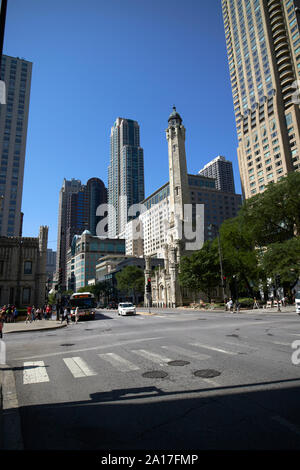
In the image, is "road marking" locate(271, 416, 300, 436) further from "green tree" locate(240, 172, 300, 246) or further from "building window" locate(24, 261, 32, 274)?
"building window" locate(24, 261, 32, 274)

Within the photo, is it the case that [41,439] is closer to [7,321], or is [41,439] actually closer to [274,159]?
[7,321]

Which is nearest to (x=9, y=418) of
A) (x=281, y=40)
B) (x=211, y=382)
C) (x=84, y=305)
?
(x=211, y=382)

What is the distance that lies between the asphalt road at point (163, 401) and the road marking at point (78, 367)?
0.03 m

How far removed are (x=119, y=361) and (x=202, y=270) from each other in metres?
41.7

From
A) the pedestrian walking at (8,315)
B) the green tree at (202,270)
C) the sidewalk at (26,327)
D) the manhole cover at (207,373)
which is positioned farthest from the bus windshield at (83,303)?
the manhole cover at (207,373)

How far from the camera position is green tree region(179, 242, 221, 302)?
4828 cm

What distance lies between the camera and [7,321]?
30.3 m

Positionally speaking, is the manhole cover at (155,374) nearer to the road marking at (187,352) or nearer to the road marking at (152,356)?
the road marking at (152,356)

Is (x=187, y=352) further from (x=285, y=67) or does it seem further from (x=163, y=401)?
(x=285, y=67)

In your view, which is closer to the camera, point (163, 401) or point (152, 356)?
point (163, 401)

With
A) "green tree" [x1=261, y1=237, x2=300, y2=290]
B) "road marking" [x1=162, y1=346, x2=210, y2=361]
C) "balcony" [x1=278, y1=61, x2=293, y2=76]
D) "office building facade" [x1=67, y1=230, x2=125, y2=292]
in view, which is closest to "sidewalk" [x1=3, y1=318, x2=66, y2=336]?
"road marking" [x1=162, y1=346, x2=210, y2=361]

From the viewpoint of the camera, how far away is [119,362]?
822cm

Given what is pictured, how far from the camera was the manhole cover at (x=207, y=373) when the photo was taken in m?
6.34

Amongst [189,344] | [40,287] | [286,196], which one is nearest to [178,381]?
[189,344]
